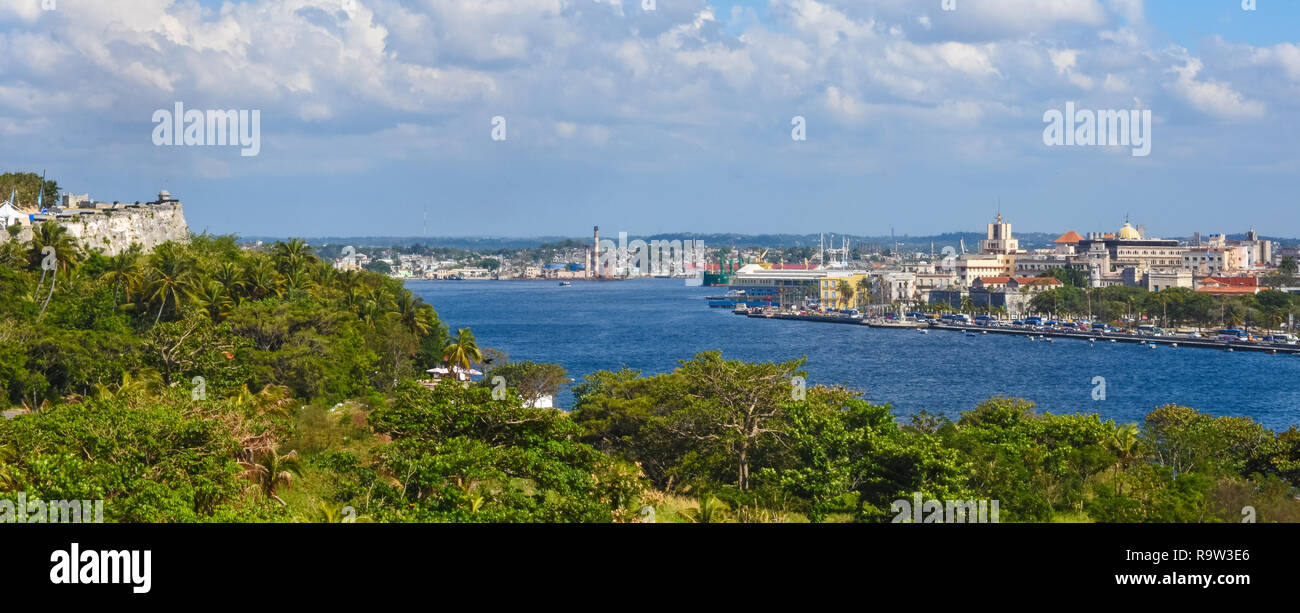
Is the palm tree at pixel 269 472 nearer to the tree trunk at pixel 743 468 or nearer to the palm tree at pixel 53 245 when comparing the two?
the tree trunk at pixel 743 468

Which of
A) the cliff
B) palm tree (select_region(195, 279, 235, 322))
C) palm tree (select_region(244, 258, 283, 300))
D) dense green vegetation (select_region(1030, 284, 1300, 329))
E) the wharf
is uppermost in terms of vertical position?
the cliff

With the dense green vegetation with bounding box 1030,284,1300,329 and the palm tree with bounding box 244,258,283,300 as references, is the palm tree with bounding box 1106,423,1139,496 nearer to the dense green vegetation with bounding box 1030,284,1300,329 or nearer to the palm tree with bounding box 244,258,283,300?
the palm tree with bounding box 244,258,283,300

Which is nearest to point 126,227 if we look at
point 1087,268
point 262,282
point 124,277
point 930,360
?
point 262,282

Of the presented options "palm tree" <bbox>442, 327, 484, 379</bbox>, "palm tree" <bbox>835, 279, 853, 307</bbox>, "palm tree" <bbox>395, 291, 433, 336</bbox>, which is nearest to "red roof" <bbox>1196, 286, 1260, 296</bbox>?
"palm tree" <bbox>835, 279, 853, 307</bbox>

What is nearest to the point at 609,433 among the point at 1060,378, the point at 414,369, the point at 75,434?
the point at 75,434

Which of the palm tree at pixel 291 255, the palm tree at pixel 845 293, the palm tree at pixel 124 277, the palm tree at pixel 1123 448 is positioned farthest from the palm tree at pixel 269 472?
the palm tree at pixel 845 293

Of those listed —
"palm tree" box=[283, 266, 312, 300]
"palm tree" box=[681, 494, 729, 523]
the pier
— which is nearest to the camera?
"palm tree" box=[681, 494, 729, 523]
